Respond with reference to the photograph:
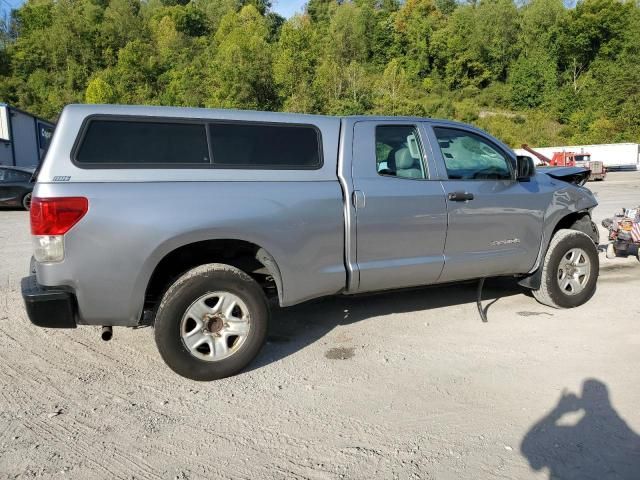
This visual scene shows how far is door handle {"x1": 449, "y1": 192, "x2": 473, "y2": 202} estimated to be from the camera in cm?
444

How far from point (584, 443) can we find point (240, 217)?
2.58 meters

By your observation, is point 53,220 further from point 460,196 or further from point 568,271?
point 568,271

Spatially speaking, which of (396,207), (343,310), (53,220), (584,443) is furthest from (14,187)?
(584,443)

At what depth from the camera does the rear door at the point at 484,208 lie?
4539 mm

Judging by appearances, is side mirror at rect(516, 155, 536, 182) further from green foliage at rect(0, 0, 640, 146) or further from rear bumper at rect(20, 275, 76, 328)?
→ green foliage at rect(0, 0, 640, 146)

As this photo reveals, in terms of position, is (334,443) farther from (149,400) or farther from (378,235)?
(378,235)

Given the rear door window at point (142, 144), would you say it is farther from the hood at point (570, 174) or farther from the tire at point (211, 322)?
the hood at point (570, 174)

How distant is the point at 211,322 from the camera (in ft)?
12.1

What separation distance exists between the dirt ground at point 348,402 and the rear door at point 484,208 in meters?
0.62

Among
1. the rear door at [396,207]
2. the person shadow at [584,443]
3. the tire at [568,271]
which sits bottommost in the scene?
the person shadow at [584,443]

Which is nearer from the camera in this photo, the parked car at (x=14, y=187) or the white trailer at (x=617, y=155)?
the parked car at (x=14, y=187)

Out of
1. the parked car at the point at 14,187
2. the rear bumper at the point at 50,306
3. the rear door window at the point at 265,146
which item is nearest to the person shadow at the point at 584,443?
the rear door window at the point at 265,146

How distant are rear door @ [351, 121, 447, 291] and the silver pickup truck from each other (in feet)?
0.04

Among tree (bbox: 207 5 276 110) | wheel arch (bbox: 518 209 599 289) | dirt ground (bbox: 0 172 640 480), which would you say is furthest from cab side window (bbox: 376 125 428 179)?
tree (bbox: 207 5 276 110)
